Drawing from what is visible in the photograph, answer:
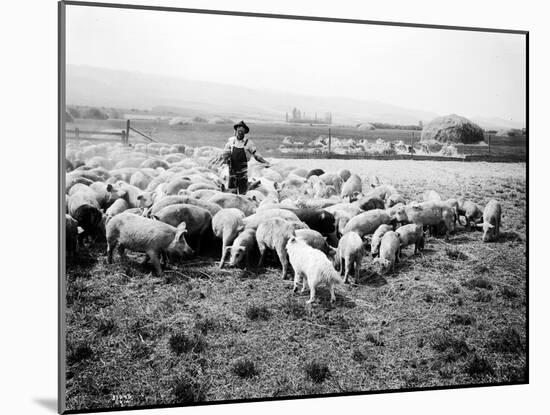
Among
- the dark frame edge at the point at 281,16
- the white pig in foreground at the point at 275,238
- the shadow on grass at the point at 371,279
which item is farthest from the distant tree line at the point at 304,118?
the shadow on grass at the point at 371,279

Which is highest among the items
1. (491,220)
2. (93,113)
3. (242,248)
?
(93,113)

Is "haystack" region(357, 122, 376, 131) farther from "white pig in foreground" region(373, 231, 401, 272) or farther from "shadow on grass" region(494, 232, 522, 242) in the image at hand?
"shadow on grass" region(494, 232, 522, 242)

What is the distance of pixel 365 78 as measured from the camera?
5.84 meters

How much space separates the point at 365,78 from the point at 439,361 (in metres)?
2.33

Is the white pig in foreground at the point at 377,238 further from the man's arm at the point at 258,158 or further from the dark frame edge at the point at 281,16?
the dark frame edge at the point at 281,16

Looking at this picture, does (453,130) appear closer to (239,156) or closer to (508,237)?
(508,237)

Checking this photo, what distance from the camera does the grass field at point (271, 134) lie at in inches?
211

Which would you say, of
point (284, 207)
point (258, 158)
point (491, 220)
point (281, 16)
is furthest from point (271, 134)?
point (491, 220)

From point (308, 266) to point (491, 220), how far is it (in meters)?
1.72

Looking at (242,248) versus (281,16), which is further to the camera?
(281,16)

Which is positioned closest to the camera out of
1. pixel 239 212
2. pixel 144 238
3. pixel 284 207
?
pixel 144 238

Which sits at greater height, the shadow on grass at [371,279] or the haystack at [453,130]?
the haystack at [453,130]

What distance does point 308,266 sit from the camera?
17.9 feet

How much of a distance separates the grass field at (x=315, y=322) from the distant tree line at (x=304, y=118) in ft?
1.06
